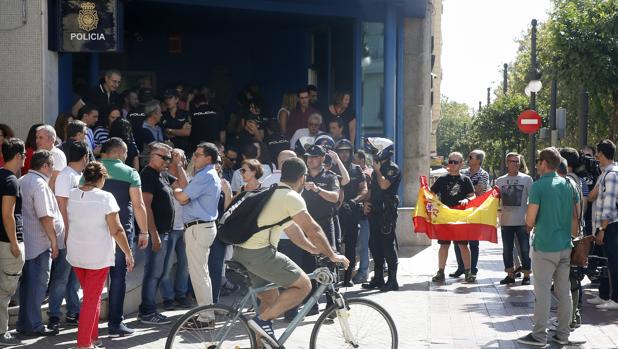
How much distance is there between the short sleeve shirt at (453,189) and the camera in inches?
575

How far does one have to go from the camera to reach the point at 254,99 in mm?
17047

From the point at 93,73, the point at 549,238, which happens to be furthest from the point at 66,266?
the point at 93,73

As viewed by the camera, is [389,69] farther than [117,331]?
Yes

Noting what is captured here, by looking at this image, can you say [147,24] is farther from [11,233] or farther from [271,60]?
[11,233]

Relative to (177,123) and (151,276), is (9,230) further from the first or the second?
(177,123)

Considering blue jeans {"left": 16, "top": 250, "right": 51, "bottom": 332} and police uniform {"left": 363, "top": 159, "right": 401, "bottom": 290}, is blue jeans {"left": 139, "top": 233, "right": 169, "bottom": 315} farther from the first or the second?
police uniform {"left": 363, "top": 159, "right": 401, "bottom": 290}

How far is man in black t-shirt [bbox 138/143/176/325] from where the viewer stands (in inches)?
412

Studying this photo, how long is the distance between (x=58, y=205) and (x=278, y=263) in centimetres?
293

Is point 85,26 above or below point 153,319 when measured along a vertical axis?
above

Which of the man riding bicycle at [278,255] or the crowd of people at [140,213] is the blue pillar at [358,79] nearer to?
the crowd of people at [140,213]

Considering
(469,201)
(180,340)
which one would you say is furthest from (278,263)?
(469,201)

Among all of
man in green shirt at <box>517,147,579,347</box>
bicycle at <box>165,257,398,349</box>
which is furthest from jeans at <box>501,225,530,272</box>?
bicycle at <box>165,257,398,349</box>

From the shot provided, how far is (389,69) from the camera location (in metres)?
18.7

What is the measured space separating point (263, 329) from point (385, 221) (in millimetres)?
5856
